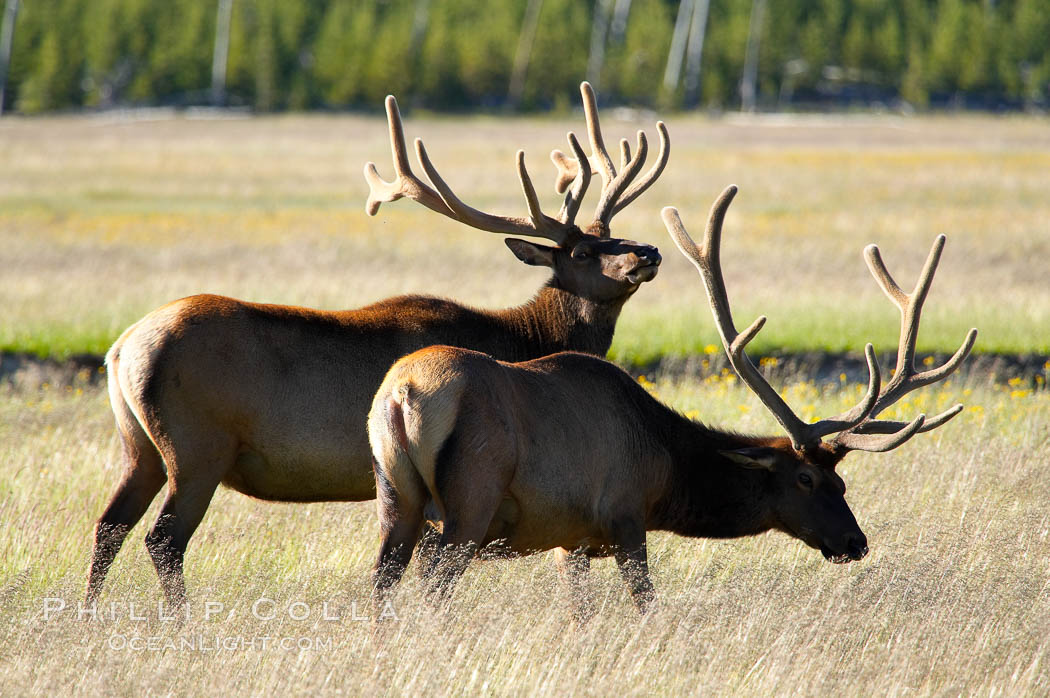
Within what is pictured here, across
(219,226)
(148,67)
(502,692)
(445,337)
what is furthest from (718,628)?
(148,67)

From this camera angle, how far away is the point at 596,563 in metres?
7.05

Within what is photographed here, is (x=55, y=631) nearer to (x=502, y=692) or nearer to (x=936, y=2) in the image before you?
(x=502, y=692)

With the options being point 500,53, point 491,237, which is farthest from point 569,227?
point 500,53

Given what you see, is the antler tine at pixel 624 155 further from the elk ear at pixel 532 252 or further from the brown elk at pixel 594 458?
the brown elk at pixel 594 458

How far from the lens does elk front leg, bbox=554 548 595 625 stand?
228 inches

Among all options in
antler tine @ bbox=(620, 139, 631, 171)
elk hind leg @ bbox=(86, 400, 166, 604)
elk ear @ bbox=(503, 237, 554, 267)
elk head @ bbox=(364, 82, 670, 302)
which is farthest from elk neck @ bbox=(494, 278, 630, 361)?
elk hind leg @ bbox=(86, 400, 166, 604)

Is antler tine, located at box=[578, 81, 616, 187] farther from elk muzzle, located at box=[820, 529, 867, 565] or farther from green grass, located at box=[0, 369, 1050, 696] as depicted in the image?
elk muzzle, located at box=[820, 529, 867, 565]

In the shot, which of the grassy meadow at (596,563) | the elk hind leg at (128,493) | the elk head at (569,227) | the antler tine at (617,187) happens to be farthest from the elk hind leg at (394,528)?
the antler tine at (617,187)

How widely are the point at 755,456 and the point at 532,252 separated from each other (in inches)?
87.4

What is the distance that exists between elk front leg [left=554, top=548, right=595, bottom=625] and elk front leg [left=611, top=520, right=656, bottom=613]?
8.2 inches

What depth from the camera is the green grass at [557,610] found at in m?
5.04

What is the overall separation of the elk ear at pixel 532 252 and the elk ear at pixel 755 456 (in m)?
2.03

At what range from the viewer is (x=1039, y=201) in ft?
99.1

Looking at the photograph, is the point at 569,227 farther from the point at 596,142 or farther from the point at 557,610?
the point at 557,610
